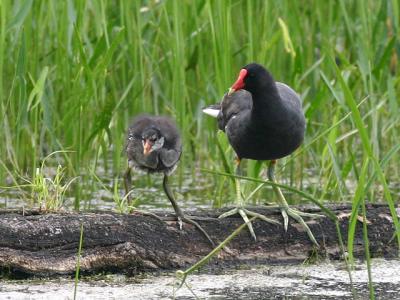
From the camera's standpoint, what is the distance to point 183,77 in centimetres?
493

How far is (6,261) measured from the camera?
11.6 ft

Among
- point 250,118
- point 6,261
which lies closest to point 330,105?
point 250,118

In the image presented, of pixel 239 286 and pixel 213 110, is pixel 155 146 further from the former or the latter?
pixel 213 110

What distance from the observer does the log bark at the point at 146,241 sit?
3596 millimetres

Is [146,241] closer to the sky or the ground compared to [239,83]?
closer to the ground

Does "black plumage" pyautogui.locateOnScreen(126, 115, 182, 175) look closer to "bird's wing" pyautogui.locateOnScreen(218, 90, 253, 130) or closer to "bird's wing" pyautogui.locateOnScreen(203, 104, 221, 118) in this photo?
"bird's wing" pyautogui.locateOnScreen(218, 90, 253, 130)

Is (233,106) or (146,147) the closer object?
(146,147)

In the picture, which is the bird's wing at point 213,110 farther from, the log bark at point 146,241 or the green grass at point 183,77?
the log bark at point 146,241

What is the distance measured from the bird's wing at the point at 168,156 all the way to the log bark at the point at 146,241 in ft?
0.79

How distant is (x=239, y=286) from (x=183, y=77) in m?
1.59

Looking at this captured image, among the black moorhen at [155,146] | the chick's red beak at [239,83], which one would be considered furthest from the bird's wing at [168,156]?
the chick's red beak at [239,83]

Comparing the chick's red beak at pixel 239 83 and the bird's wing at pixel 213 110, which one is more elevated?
the chick's red beak at pixel 239 83

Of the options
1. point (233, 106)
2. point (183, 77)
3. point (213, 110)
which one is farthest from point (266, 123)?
point (183, 77)

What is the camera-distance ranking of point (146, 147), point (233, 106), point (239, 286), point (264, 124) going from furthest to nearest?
point (233, 106) < point (264, 124) < point (146, 147) < point (239, 286)
